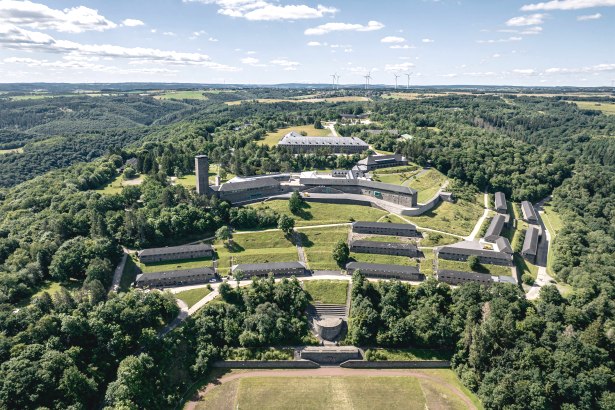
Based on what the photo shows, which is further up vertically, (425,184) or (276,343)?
(425,184)

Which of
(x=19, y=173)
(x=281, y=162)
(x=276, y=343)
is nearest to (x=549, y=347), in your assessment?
(x=276, y=343)

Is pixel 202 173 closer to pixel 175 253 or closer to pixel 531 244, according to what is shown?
pixel 175 253

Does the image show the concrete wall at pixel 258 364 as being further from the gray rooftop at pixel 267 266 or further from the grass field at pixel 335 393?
the gray rooftop at pixel 267 266

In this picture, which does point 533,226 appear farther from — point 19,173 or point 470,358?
point 19,173

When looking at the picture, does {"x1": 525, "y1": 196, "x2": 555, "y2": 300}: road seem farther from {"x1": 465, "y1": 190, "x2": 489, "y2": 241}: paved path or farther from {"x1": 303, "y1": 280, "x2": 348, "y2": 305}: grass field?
{"x1": 303, "y1": 280, "x2": 348, "y2": 305}: grass field

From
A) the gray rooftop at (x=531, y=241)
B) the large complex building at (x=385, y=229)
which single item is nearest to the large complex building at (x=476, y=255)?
the large complex building at (x=385, y=229)

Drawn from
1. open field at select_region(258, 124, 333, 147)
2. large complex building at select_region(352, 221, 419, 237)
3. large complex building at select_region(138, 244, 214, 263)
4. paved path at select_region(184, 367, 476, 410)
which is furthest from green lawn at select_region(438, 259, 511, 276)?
open field at select_region(258, 124, 333, 147)

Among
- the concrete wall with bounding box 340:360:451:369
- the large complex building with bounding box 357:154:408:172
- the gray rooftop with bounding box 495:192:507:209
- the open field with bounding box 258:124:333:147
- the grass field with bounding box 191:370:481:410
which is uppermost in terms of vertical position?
the open field with bounding box 258:124:333:147

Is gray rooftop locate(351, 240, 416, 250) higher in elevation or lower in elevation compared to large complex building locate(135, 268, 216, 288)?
higher
